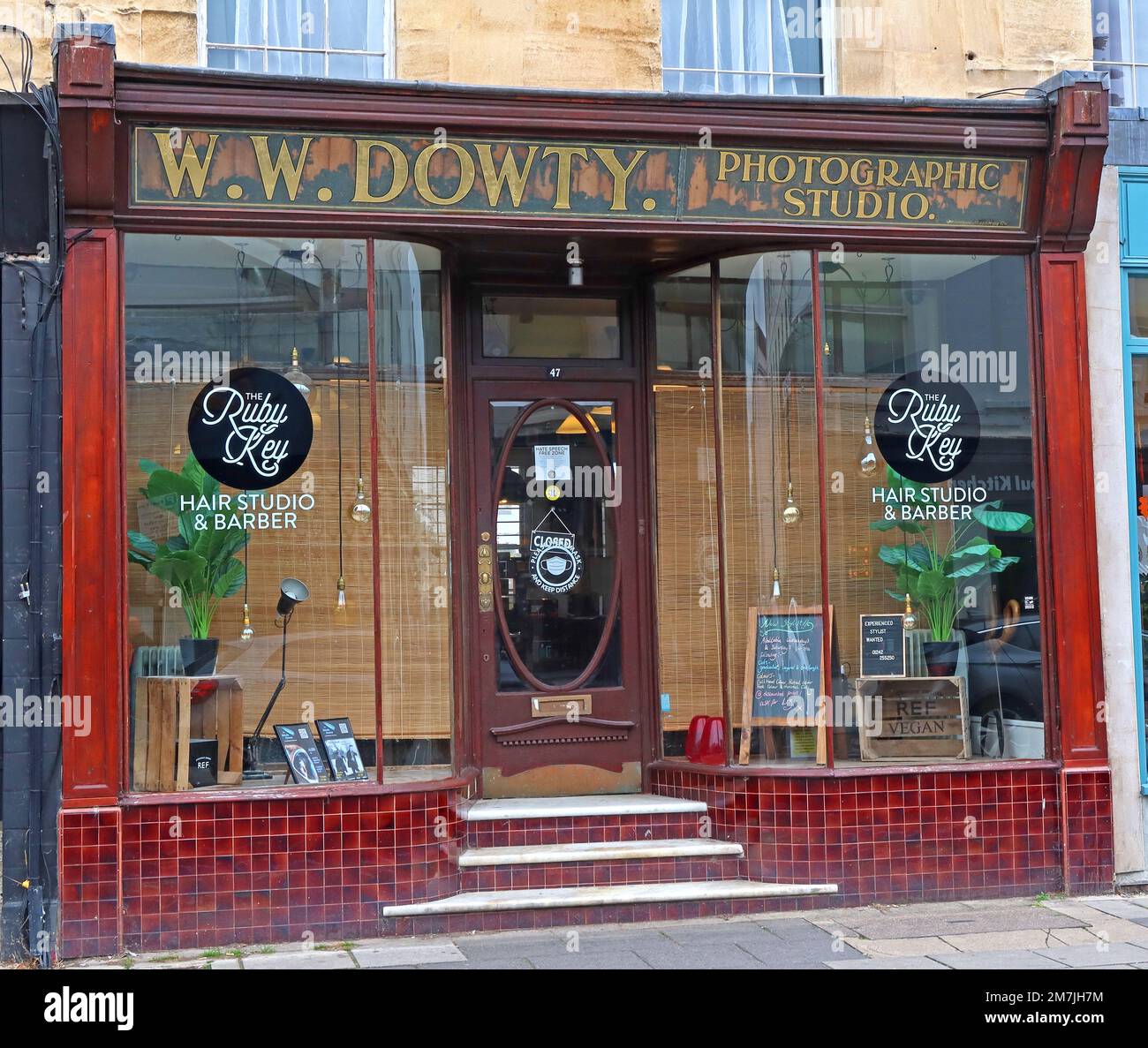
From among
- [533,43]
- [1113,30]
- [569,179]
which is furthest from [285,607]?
[1113,30]

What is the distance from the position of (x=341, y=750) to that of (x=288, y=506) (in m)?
1.45

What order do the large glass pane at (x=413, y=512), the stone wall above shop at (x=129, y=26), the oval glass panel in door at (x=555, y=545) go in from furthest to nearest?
the oval glass panel in door at (x=555, y=545), the large glass pane at (x=413, y=512), the stone wall above shop at (x=129, y=26)

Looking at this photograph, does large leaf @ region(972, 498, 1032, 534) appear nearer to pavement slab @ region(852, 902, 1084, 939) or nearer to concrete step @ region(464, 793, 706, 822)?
pavement slab @ region(852, 902, 1084, 939)

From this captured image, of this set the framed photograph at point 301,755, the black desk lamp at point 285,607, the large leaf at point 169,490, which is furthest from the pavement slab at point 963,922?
the large leaf at point 169,490

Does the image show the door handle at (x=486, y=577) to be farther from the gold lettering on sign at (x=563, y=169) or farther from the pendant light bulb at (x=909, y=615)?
the pendant light bulb at (x=909, y=615)

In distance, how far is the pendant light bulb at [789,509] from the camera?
335 inches

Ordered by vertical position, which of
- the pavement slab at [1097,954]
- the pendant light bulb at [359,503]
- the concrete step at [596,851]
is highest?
the pendant light bulb at [359,503]

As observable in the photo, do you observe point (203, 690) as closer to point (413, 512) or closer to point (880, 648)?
point (413, 512)

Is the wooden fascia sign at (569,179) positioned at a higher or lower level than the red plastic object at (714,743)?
higher

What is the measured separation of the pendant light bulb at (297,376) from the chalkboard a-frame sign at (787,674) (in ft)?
10.3

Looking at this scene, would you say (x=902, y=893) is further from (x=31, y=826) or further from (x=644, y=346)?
(x=31, y=826)

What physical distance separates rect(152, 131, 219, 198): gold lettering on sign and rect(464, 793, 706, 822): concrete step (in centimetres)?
392

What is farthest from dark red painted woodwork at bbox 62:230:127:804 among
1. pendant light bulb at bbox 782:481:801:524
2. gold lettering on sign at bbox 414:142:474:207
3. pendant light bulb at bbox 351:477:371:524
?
pendant light bulb at bbox 782:481:801:524

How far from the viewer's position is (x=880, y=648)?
28.0 feet
